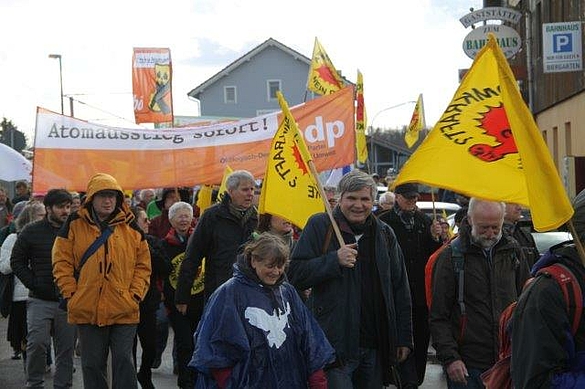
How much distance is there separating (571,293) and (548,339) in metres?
0.18

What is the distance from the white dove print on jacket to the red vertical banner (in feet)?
74.6

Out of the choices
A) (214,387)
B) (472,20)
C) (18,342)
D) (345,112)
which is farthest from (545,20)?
(214,387)

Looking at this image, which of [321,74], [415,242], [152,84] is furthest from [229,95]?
[415,242]

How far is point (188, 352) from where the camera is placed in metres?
9.43

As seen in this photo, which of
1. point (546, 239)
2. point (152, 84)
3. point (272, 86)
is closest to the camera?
point (546, 239)

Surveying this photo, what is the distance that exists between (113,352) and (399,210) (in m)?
2.84

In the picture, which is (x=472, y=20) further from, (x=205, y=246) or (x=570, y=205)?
(x=570, y=205)

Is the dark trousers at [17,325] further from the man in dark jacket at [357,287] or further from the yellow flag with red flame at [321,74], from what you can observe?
the yellow flag with red flame at [321,74]

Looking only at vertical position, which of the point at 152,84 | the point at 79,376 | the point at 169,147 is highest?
the point at 152,84

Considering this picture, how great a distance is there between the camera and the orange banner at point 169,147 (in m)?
11.0

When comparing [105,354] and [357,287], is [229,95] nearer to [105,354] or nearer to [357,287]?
[105,354]

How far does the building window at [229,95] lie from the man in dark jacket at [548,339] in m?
69.8

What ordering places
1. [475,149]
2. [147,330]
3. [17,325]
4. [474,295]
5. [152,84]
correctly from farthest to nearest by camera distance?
[152,84], [17,325], [147,330], [474,295], [475,149]

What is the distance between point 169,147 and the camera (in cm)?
1170
